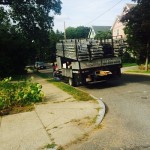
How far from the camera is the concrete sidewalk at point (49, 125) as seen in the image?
23.3 feet

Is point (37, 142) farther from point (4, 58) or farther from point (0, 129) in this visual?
point (4, 58)

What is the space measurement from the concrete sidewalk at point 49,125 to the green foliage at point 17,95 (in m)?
0.78

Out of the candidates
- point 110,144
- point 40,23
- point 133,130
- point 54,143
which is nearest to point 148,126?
point 133,130

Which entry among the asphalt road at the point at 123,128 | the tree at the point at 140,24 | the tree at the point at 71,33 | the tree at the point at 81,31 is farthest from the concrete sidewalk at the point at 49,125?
the tree at the point at 81,31

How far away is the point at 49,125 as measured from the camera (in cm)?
844

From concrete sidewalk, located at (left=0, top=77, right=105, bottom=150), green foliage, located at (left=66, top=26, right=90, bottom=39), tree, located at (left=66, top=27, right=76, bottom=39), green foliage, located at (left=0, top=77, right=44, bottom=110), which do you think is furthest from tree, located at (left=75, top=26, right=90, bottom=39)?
concrete sidewalk, located at (left=0, top=77, right=105, bottom=150)

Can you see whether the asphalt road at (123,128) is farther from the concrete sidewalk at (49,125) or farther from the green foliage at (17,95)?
the green foliage at (17,95)

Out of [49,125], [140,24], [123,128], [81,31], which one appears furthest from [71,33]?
[123,128]

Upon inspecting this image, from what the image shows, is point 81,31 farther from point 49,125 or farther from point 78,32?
point 49,125

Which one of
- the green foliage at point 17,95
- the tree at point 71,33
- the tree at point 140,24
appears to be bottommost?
the green foliage at point 17,95

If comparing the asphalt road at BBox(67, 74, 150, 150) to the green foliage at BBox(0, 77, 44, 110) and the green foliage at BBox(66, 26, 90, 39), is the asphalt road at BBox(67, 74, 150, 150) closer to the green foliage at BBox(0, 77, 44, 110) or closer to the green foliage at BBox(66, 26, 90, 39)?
the green foliage at BBox(0, 77, 44, 110)

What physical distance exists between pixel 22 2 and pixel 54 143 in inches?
870

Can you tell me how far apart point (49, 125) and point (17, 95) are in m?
3.90

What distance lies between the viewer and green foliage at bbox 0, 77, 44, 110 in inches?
458
